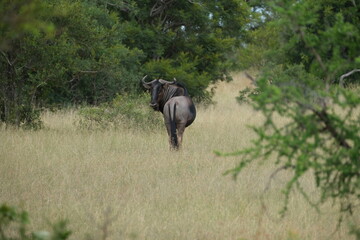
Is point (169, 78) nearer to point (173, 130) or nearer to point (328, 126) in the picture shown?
point (173, 130)

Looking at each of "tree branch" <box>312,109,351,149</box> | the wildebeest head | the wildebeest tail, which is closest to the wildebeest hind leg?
the wildebeest tail

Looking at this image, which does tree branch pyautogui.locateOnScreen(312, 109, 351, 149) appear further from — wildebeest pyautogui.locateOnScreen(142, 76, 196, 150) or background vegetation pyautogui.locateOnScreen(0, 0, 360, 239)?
wildebeest pyautogui.locateOnScreen(142, 76, 196, 150)

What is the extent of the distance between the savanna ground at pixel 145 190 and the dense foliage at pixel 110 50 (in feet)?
5.74

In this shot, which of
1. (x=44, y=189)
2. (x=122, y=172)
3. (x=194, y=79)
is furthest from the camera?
Result: (x=194, y=79)

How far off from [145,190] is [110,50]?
11.3 metres

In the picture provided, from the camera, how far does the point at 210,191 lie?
30.3 ft

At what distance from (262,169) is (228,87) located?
23350 millimetres

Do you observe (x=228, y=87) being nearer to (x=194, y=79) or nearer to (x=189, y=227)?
(x=194, y=79)

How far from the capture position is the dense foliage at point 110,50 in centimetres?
1570

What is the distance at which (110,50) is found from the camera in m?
19.9

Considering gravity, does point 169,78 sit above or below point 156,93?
above

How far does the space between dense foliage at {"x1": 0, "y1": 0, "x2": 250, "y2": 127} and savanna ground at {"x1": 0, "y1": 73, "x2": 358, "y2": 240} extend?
1750 mm

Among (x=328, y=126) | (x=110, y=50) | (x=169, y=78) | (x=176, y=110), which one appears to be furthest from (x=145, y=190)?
(x=169, y=78)

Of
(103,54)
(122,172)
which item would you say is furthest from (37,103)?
(122,172)
